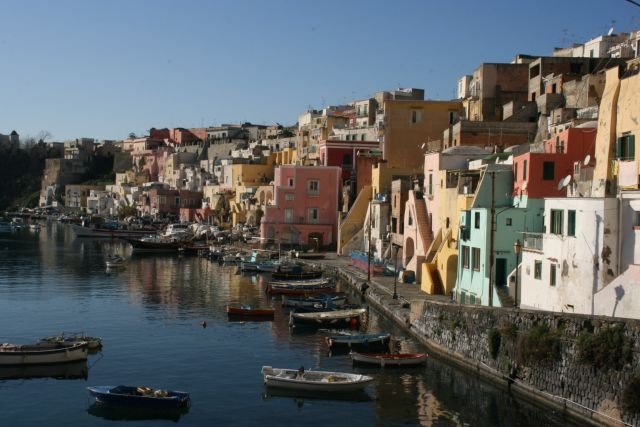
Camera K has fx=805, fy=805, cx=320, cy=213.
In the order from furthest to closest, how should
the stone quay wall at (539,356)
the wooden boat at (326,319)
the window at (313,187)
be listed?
the window at (313,187) → the wooden boat at (326,319) → the stone quay wall at (539,356)

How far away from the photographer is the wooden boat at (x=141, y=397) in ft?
84.6

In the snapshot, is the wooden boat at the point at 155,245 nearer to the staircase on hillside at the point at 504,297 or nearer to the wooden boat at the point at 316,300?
the wooden boat at the point at 316,300

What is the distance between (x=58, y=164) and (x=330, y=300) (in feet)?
445

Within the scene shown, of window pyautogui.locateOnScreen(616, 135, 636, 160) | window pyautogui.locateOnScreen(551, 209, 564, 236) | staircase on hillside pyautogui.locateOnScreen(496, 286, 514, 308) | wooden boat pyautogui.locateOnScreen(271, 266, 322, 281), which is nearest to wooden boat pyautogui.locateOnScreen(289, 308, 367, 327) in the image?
staircase on hillside pyautogui.locateOnScreen(496, 286, 514, 308)

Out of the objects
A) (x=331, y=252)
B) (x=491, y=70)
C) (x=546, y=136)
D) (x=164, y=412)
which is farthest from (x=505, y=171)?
(x=331, y=252)

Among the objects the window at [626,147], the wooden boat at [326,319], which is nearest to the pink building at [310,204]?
the wooden boat at [326,319]

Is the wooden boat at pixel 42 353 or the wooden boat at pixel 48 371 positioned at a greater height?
the wooden boat at pixel 42 353

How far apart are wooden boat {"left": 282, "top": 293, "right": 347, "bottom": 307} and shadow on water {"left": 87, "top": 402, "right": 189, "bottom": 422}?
65.2 feet

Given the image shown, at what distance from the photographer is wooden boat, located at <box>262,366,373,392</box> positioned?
27.8 meters

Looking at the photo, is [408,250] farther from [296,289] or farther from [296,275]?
[296,275]

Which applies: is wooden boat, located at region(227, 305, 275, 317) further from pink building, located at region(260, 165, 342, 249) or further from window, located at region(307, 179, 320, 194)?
Answer: window, located at region(307, 179, 320, 194)

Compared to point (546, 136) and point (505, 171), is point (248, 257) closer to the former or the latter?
point (546, 136)

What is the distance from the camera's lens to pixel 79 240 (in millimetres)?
104625

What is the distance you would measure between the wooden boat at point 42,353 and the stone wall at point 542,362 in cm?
1436
